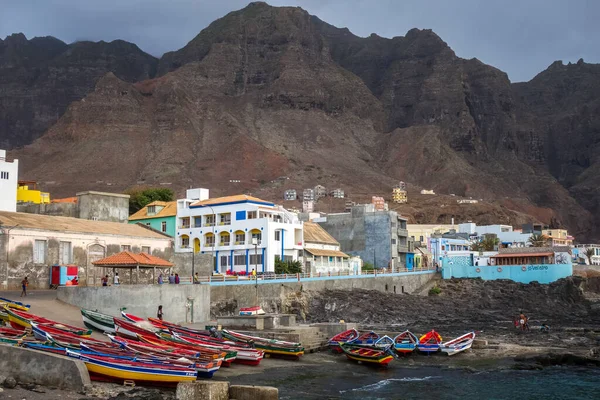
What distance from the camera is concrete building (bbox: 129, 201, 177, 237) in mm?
85625

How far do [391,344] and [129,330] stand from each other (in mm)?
16202

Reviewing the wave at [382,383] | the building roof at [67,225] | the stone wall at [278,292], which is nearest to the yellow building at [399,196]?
the stone wall at [278,292]

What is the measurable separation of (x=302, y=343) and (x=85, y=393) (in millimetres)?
19266

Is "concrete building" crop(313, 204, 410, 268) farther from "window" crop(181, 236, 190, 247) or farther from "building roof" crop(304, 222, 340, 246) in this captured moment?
"window" crop(181, 236, 190, 247)

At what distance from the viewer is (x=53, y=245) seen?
2061 inches

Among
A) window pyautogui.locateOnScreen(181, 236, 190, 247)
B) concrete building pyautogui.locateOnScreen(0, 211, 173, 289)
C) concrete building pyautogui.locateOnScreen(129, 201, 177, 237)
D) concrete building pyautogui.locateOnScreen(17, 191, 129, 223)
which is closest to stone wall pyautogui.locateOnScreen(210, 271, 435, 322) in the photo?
concrete building pyautogui.locateOnScreen(0, 211, 173, 289)

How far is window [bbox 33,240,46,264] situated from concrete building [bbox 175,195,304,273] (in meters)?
26.6

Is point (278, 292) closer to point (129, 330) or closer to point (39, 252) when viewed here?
point (39, 252)

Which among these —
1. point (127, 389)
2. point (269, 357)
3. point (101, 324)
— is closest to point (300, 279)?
point (269, 357)

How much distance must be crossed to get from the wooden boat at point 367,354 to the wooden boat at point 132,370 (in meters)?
13.8

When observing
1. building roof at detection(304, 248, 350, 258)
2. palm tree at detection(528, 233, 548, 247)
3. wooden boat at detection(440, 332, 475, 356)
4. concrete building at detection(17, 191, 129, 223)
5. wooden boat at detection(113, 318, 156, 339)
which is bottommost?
wooden boat at detection(440, 332, 475, 356)

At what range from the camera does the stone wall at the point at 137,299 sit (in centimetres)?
4200

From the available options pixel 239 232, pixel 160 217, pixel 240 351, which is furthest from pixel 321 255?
pixel 240 351

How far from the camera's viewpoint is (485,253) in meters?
102
